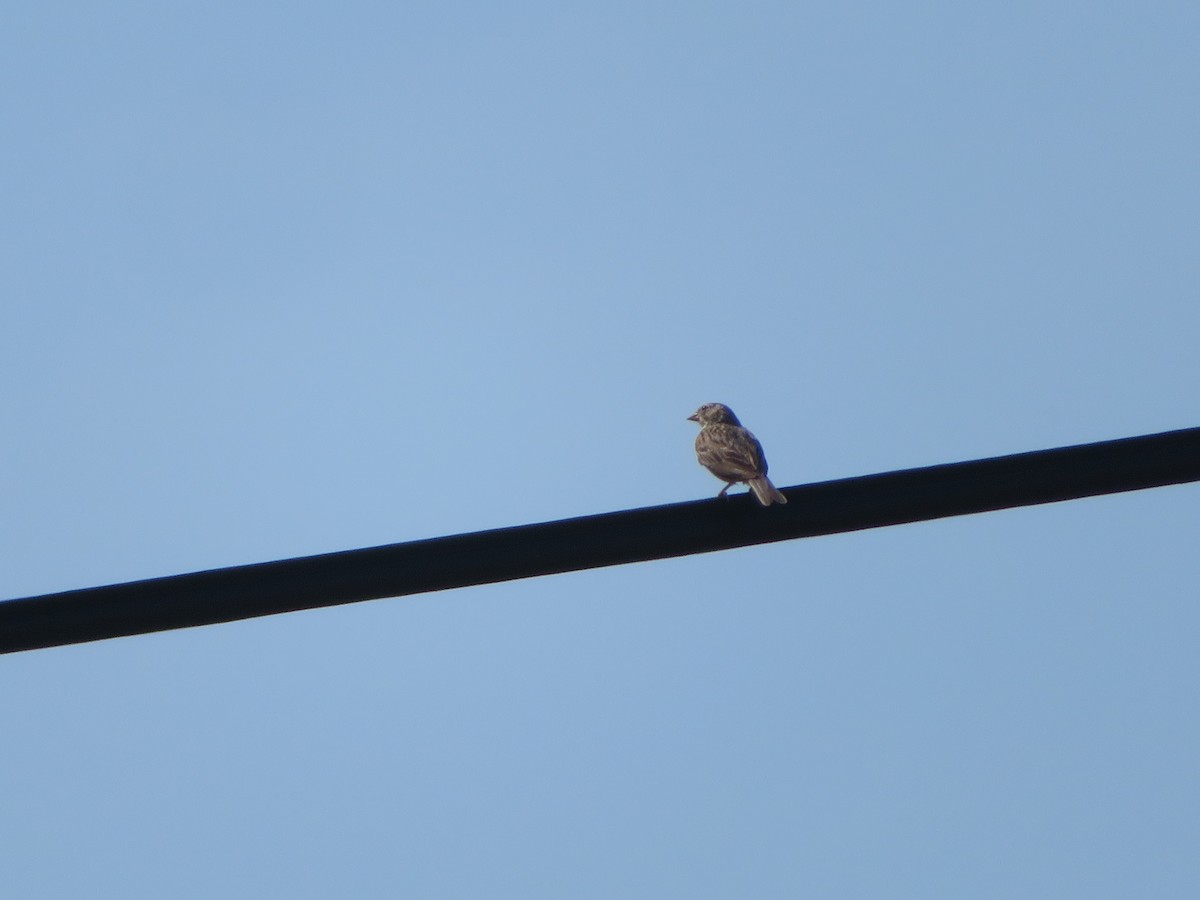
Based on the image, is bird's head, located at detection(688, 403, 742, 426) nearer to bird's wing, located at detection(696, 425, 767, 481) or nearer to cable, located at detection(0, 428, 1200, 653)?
bird's wing, located at detection(696, 425, 767, 481)

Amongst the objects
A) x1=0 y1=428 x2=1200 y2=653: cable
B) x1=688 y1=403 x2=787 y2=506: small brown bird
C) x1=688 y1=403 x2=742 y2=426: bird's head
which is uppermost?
x1=688 y1=403 x2=742 y2=426: bird's head

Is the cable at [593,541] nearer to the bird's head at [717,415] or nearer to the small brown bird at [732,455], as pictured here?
the small brown bird at [732,455]

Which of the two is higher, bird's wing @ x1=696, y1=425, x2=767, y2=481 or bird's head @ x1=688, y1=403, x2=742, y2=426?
bird's head @ x1=688, y1=403, x2=742, y2=426

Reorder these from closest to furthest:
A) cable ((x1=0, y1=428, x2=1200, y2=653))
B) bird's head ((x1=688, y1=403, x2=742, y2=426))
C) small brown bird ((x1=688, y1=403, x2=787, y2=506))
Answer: cable ((x1=0, y1=428, x2=1200, y2=653))
small brown bird ((x1=688, y1=403, x2=787, y2=506))
bird's head ((x1=688, y1=403, x2=742, y2=426))

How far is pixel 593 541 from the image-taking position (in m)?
4.20

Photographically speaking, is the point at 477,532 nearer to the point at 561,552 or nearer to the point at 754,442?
the point at 561,552

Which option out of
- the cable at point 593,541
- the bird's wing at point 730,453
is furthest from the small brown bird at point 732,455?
the cable at point 593,541

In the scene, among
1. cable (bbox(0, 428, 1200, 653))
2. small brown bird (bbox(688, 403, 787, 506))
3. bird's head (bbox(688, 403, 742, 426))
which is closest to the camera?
cable (bbox(0, 428, 1200, 653))

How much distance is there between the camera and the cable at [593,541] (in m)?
4.12

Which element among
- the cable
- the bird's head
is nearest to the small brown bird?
the bird's head

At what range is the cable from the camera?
412 centimetres

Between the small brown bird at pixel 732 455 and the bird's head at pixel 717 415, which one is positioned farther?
the bird's head at pixel 717 415

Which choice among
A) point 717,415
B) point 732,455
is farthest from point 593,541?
point 717,415

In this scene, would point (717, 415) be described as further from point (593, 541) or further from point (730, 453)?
point (593, 541)
